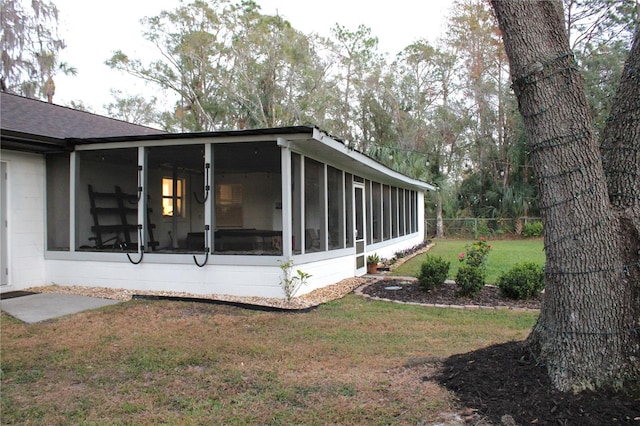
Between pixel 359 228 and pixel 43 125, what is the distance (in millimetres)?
6218

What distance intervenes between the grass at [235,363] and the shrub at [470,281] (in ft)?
2.76

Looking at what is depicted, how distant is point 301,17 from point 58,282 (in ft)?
75.0

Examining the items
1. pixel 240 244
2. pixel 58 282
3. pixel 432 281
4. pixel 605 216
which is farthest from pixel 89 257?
pixel 605 216

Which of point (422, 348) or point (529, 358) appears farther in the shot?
point (422, 348)

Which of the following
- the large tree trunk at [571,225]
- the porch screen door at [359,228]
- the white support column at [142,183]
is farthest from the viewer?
the porch screen door at [359,228]

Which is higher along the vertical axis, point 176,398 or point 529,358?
point 529,358

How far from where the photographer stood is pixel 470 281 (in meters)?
6.64

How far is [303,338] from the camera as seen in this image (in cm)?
452

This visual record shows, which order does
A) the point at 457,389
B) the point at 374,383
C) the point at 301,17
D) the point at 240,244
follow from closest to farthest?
the point at 457,389 < the point at 374,383 < the point at 240,244 < the point at 301,17

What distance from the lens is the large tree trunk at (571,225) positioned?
258cm

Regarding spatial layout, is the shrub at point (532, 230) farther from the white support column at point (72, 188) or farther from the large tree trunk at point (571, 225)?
the large tree trunk at point (571, 225)

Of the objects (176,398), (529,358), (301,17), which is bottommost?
(176,398)

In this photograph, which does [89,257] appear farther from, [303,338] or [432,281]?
[432,281]

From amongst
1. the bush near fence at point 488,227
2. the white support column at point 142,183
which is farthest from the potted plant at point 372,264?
the bush near fence at point 488,227
